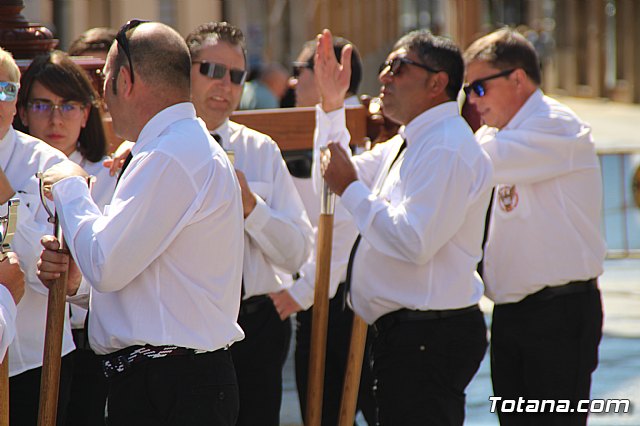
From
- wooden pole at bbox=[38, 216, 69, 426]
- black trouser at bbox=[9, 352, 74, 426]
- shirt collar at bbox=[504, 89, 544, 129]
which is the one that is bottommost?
black trouser at bbox=[9, 352, 74, 426]

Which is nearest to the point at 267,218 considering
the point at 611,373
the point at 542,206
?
the point at 542,206

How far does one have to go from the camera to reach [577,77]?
1519 inches

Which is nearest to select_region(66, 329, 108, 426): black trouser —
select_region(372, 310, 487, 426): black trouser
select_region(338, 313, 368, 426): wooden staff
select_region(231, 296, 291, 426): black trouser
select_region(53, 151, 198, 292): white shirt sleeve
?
select_region(231, 296, 291, 426): black trouser

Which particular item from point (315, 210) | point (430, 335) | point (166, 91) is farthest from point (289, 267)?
point (166, 91)

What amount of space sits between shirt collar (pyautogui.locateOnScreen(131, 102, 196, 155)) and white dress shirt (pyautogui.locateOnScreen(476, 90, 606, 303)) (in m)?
1.93

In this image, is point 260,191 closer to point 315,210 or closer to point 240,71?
point 240,71

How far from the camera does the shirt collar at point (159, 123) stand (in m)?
3.62

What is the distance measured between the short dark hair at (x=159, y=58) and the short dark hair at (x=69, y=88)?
1099 millimetres

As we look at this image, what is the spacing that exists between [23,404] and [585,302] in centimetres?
A: 249

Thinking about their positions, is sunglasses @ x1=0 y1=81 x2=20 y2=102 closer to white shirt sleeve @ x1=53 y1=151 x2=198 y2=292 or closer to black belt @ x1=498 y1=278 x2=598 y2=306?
white shirt sleeve @ x1=53 y1=151 x2=198 y2=292

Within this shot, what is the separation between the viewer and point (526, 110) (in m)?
5.38

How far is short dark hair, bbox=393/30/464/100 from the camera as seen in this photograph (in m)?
4.81

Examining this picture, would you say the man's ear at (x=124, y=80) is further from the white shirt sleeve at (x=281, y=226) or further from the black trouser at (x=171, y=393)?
the white shirt sleeve at (x=281, y=226)

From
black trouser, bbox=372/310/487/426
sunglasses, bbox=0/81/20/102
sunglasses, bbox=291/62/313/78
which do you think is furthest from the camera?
sunglasses, bbox=291/62/313/78
